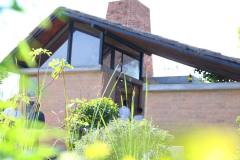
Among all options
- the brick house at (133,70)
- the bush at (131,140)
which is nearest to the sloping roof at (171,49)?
the brick house at (133,70)

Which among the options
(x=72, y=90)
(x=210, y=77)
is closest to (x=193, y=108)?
(x=210, y=77)

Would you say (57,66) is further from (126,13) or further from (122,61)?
(126,13)

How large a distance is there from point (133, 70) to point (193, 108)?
369 centimetres

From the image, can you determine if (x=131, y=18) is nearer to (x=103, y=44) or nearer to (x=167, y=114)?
(x=103, y=44)

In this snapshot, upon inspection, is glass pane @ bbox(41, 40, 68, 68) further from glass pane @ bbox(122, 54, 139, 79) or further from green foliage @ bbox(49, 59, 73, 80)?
green foliage @ bbox(49, 59, 73, 80)

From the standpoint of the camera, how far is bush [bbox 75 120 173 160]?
2860mm

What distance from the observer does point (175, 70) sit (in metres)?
13.6

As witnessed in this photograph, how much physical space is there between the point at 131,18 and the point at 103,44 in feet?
18.3

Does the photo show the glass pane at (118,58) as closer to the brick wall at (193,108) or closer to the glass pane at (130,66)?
the glass pane at (130,66)

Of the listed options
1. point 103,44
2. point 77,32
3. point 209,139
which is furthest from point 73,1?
point 77,32

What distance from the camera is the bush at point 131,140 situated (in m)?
2.86

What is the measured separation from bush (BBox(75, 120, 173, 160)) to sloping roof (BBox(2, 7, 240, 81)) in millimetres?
4307

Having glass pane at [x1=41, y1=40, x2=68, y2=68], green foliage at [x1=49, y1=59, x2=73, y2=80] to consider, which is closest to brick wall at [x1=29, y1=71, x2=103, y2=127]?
glass pane at [x1=41, y1=40, x2=68, y2=68]

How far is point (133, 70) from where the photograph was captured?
1392 centimetres
